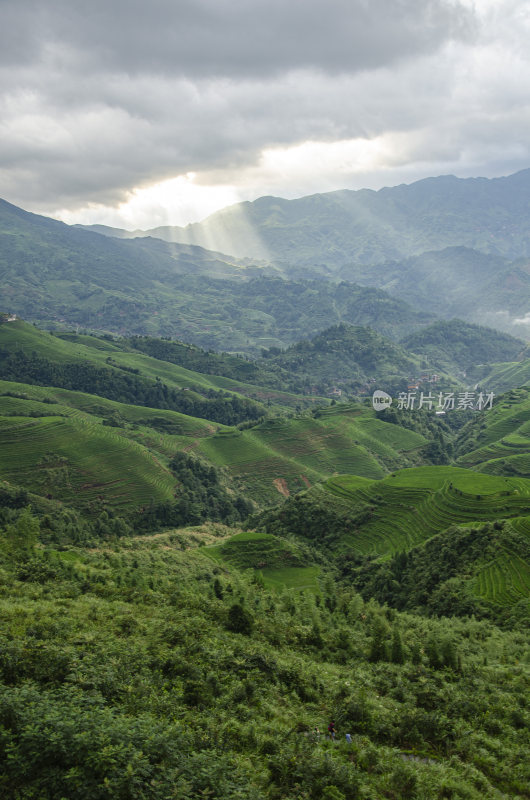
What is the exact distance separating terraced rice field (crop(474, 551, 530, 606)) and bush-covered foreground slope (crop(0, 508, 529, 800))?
16.1 ft

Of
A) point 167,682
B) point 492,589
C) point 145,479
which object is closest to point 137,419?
point 145,479

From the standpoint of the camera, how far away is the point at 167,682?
22609 millimetres

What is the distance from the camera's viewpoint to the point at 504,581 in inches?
1737

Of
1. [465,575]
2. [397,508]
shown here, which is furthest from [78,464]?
[465,575]

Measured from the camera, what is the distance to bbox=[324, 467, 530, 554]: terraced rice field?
62250 millimetres

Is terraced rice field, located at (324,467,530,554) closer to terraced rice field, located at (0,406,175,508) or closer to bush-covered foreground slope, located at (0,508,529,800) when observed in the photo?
bush-covered foreground slope, located at (0,508,529,800)

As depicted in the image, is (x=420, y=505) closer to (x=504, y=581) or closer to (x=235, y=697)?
(x=504, y=581)

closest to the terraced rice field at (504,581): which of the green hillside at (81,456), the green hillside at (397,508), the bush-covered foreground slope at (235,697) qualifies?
the bush-covered foreground slope at (235,697)

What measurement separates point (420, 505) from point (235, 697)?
52150 mm

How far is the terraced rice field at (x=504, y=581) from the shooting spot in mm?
42156

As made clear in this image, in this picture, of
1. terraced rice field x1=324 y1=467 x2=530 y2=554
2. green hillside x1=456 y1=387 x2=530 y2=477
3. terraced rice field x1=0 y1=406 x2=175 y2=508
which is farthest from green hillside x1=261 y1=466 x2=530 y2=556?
green hillside x1=456 y1=387 x2=530 y2=477

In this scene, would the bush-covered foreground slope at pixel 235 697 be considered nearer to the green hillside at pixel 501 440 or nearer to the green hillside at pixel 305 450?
the green hillside at pixel 501 440

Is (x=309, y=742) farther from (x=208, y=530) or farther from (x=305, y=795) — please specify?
(x=208, y=530)

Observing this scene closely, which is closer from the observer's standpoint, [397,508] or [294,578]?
[294,578]
